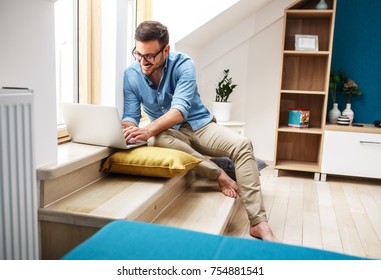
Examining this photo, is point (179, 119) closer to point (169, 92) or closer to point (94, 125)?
point (169, 92)

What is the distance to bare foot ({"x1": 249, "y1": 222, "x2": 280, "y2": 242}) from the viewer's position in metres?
2.03

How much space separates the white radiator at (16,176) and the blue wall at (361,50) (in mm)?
3147

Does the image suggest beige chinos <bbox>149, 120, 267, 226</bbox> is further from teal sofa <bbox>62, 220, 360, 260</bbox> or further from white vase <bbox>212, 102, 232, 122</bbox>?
white vase <bbox>212, 102, 232, 122</bbox>

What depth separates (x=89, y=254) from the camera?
0.88 m

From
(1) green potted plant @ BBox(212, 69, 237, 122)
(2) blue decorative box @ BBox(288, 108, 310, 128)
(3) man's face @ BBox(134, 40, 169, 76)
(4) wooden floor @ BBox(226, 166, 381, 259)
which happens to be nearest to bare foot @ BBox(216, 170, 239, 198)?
(4) wooden floor @ BBox(226, 166, 381, 259)

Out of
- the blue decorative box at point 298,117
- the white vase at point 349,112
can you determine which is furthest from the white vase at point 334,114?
the blue decorative box at point 298,117

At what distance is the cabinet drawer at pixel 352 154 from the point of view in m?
3.38

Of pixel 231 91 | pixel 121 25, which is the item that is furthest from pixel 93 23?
pixel 231 91

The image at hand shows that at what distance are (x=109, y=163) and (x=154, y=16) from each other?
1709 millimetres

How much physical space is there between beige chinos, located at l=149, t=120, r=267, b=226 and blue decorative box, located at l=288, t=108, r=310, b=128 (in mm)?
1431

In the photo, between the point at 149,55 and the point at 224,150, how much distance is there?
0.67m

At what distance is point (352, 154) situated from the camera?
3.42 m

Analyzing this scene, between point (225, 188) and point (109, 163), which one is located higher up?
point (109, 163)
